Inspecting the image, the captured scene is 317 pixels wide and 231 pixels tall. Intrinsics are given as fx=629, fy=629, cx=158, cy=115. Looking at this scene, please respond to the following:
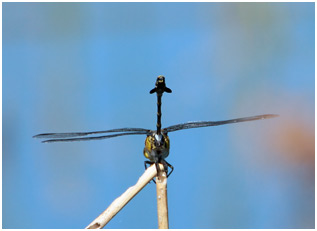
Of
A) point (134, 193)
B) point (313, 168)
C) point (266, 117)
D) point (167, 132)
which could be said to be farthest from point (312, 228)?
point (134, 193)

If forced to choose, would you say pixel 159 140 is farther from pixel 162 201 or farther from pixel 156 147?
pixel 162 201

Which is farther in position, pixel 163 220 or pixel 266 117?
Result: pixel 266 117

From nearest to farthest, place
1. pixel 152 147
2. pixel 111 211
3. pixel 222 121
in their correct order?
pixel 111 211 → pixel 152 147 → pixel 222 121

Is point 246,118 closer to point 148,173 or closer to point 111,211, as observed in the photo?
point 148,173

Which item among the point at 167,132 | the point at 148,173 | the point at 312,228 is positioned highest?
the point at 167,132

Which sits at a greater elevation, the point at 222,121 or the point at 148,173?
the point at 222,121

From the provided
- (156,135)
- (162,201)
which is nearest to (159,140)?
(156,135)
